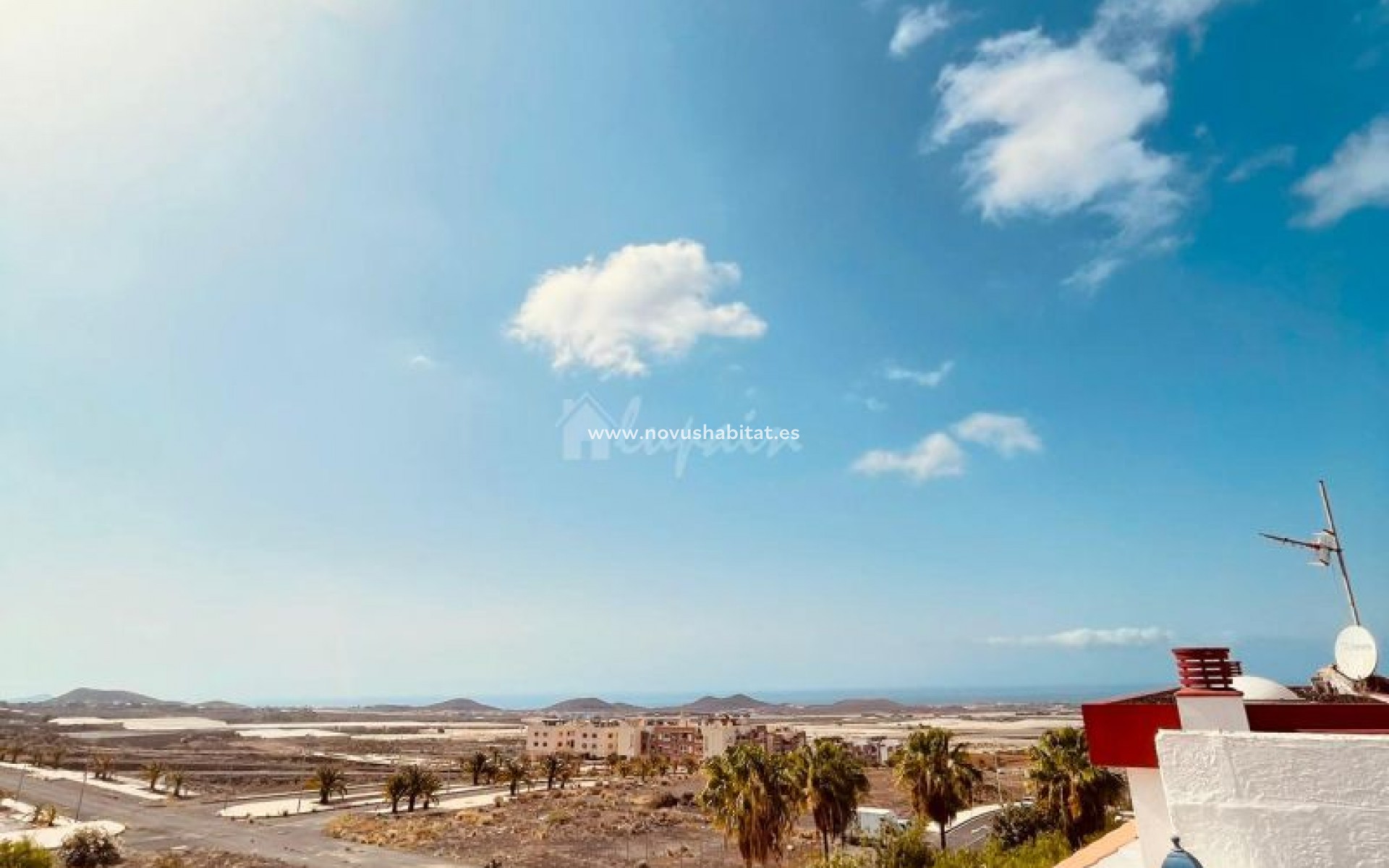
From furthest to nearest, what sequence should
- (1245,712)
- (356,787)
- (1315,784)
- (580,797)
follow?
1. (356,787)
2. (580,797)
3. (1245,712)
4. (1315,784)

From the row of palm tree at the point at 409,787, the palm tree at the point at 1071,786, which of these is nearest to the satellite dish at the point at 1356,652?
the palm tree at the point at 1071,786

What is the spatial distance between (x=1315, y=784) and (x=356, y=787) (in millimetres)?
94192

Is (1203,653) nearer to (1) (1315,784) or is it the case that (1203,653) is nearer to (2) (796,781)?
(1) (1315,784)

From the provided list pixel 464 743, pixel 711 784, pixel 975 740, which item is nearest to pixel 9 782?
pixel 464 743

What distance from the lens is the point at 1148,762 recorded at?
9.30 metres

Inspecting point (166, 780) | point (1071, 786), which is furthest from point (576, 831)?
point (166, 780)

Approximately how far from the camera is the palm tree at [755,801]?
25641mm

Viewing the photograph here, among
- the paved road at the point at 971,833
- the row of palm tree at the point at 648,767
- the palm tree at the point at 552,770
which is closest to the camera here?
the paved road at the point at 971,833

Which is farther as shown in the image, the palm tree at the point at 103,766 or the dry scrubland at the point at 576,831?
the palm tree at the point at 103,766

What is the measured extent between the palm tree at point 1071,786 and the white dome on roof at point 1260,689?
1623cm

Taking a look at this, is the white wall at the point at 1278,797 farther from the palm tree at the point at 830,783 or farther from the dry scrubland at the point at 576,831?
the dry scrubland at the point at 576,831

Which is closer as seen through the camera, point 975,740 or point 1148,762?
point 1148,762

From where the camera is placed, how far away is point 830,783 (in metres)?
26.7

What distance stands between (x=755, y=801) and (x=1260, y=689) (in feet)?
57.6
